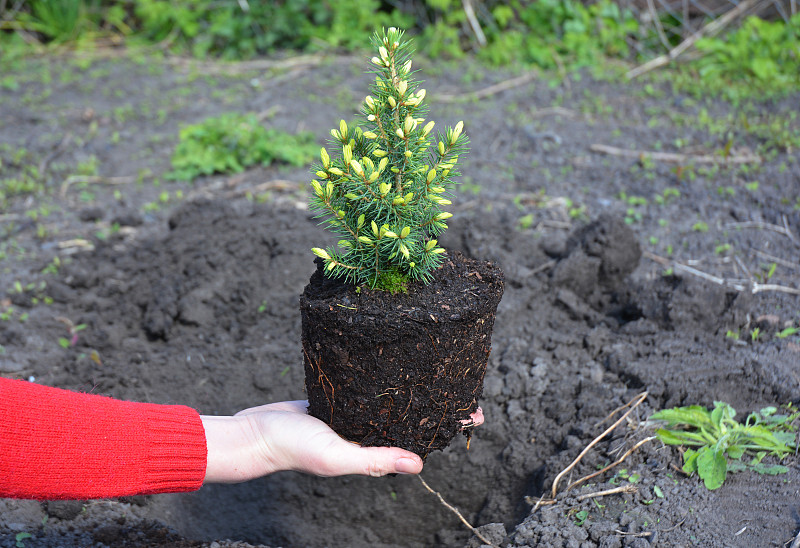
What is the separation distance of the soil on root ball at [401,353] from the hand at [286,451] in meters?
0.06

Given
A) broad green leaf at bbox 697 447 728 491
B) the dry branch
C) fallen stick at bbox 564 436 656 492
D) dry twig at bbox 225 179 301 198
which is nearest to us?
broad green leaf at bbox 697 447 728 491

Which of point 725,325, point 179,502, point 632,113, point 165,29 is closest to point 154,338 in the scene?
point 179,502

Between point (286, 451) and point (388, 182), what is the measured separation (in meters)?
0.97

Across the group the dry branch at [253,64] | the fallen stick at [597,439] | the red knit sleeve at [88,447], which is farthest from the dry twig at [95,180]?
the fallen stick at [597,439]

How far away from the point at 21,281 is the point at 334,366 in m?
2.93

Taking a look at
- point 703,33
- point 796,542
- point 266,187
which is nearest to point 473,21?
point 703,33

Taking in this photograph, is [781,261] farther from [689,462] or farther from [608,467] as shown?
[608,467]

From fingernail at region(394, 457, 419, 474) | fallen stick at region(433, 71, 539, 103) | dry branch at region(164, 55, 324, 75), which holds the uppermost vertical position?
dry branch at region(164, 55, 324, 75)

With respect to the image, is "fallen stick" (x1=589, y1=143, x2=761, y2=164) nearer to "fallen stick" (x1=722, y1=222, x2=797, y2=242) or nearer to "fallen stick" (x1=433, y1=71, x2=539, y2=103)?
"fallen stick" (x1=722, y1=222, x2=797, y2=242)

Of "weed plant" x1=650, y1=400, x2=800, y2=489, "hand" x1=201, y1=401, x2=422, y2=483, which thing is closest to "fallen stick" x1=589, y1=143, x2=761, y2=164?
"weed plant" x1=650, y1=400, x2=800, y2=489

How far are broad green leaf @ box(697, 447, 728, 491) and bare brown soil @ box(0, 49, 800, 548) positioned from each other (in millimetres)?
39

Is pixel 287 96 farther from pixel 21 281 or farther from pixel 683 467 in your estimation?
pixel 683 467

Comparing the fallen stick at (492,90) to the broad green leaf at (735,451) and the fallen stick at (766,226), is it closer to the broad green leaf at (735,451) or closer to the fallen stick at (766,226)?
the fallen stick at (766,226)

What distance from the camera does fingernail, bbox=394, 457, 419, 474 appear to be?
83.1 inches
